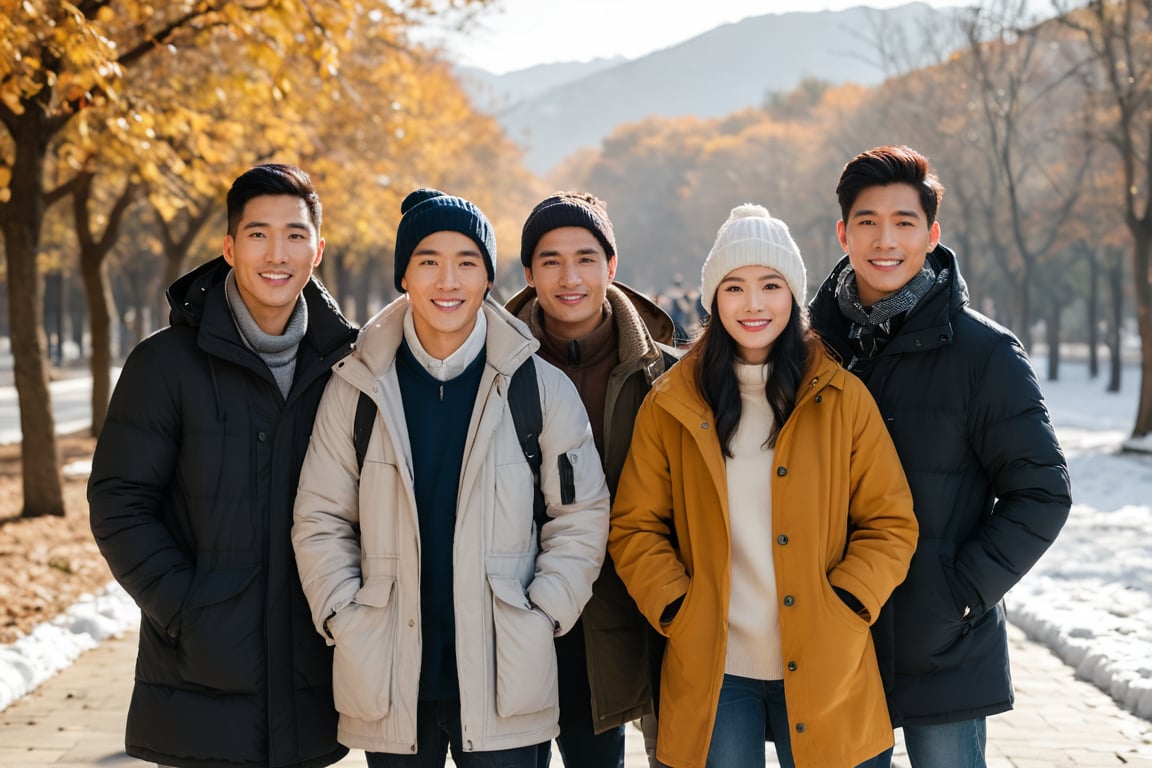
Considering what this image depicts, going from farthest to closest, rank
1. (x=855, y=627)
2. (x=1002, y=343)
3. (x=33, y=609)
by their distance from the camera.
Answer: (x=33, y=609), (x=1002, y=343), (x=855, y=627)

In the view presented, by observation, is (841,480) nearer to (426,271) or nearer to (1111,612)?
(426,271)

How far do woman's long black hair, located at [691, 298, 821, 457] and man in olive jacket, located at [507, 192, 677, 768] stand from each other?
1.27ft

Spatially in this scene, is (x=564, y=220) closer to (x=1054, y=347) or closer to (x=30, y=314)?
(x=30, y=314)

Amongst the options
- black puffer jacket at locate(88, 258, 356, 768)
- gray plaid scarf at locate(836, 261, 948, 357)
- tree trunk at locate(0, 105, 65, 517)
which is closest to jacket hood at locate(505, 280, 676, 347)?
gray plaid scarf at locate(836, 261, 948, 357)

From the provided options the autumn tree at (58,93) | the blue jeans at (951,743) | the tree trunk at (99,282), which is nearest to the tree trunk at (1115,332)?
the autumn tree at (58,93)

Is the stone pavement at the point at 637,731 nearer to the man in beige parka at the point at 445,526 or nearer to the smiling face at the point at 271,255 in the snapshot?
the man in beige parka at the point at 445,526

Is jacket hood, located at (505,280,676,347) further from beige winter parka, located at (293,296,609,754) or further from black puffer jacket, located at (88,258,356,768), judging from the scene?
black puffer jacket, located at (88,258,356,768)

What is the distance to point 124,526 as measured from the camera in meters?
2.99

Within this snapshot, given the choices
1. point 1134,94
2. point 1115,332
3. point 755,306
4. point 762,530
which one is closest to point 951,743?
point 762,530

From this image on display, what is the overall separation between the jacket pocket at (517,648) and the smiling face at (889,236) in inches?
57.5

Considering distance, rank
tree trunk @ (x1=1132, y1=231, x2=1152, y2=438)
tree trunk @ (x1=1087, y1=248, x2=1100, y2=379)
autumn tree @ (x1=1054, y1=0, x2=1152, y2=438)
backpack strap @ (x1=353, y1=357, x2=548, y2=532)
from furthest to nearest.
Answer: tree trunk @ (x1=1087, y1=248, x2=1100, y2=379), tree trunk @ (x1=1132, y1=231, x2=1152, y2=438), autumn tree @ (x1=1054, y1=0, x2=1152, y2=438), backpack strap @ (x1=353, y1=357, x2=548, y2=532)

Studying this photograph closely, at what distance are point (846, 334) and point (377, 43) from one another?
12.1 metres

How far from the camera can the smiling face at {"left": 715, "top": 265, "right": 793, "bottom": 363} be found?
124 inches

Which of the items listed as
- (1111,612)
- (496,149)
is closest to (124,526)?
(1111,612)
